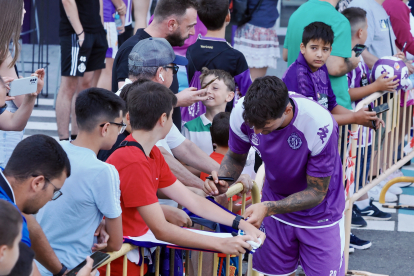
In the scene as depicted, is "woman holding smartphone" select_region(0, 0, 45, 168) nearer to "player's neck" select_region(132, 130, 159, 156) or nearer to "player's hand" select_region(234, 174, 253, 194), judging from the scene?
"player's neck" select_region(132, 130, 159, 156)

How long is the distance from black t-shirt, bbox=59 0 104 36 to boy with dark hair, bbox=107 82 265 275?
376 cm

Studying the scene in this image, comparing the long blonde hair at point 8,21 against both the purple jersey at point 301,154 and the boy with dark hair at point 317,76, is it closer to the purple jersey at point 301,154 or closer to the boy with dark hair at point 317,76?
the purple jersey at point 301,154

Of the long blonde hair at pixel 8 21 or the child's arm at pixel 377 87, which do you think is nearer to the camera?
the long blonde hair at pixel 8 21

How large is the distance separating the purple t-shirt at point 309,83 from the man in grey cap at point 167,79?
989mm

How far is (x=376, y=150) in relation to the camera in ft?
18.0

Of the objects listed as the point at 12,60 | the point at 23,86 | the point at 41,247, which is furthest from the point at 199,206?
the point at 12,60

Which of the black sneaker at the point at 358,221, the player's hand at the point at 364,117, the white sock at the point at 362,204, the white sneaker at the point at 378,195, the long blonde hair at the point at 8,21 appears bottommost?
the black sneaker at the point at 358,221

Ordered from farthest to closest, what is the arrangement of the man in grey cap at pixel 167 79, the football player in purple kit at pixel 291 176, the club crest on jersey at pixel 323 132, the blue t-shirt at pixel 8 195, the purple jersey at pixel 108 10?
the purple jersey at pixel 108 10
the man in grey cap at pixel 167 79
the club crest on jersey at pixel 323 132
the football player in purple kit at pixel 291 176
the blue t-shirt at pixel 8 195

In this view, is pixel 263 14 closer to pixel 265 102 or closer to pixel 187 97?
pixel 187 97

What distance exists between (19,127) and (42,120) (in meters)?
5.06

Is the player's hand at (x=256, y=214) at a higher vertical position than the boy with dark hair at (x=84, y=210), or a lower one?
lower

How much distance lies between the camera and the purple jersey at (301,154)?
3.23 metres

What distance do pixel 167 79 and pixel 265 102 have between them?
1.12 meters

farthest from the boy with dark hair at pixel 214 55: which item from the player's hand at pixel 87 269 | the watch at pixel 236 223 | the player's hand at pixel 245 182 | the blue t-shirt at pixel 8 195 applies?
the blue t-shirt at pixel 8 195
